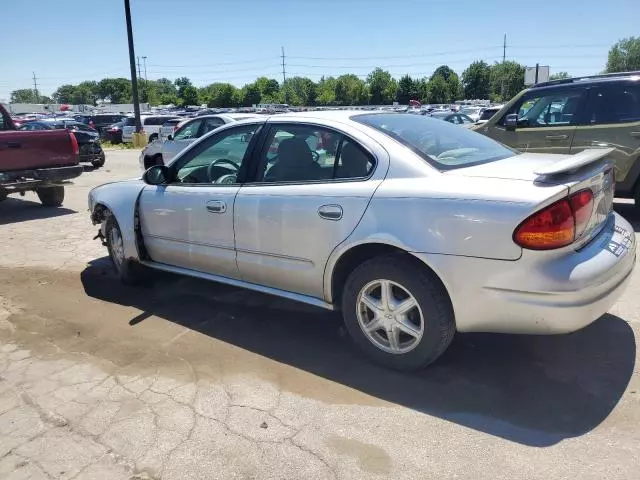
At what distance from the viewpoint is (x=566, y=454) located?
2555 millimetres

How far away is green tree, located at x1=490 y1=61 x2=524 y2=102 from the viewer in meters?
88.5

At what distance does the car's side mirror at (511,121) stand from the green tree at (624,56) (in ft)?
299

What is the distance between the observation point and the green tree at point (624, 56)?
83938 mm

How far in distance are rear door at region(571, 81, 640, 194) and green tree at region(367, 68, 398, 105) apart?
90906 millimetres

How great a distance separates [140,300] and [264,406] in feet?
A: 7.58

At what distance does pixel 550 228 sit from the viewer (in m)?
2.78

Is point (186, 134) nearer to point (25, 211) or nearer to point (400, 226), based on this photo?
point (25, 211)

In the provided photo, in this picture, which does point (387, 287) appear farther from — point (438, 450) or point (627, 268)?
point (627, 268)

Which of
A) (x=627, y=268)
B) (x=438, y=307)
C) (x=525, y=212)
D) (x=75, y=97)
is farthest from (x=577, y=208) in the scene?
(x=75, y=97)

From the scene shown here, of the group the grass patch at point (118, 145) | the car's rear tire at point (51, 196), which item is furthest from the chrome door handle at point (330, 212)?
the grass patch at point (118, 145)

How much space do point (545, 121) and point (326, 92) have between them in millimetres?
102898

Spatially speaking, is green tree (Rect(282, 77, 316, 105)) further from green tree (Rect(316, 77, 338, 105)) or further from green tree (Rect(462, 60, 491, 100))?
green tree (Rect(462, 60, 491, 100))

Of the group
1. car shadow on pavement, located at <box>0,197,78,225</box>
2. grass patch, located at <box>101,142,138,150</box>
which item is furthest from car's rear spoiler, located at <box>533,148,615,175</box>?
grass patch, located at <box>101,142,138,150</box>

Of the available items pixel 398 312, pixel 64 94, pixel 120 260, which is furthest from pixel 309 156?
pixel 64 94
